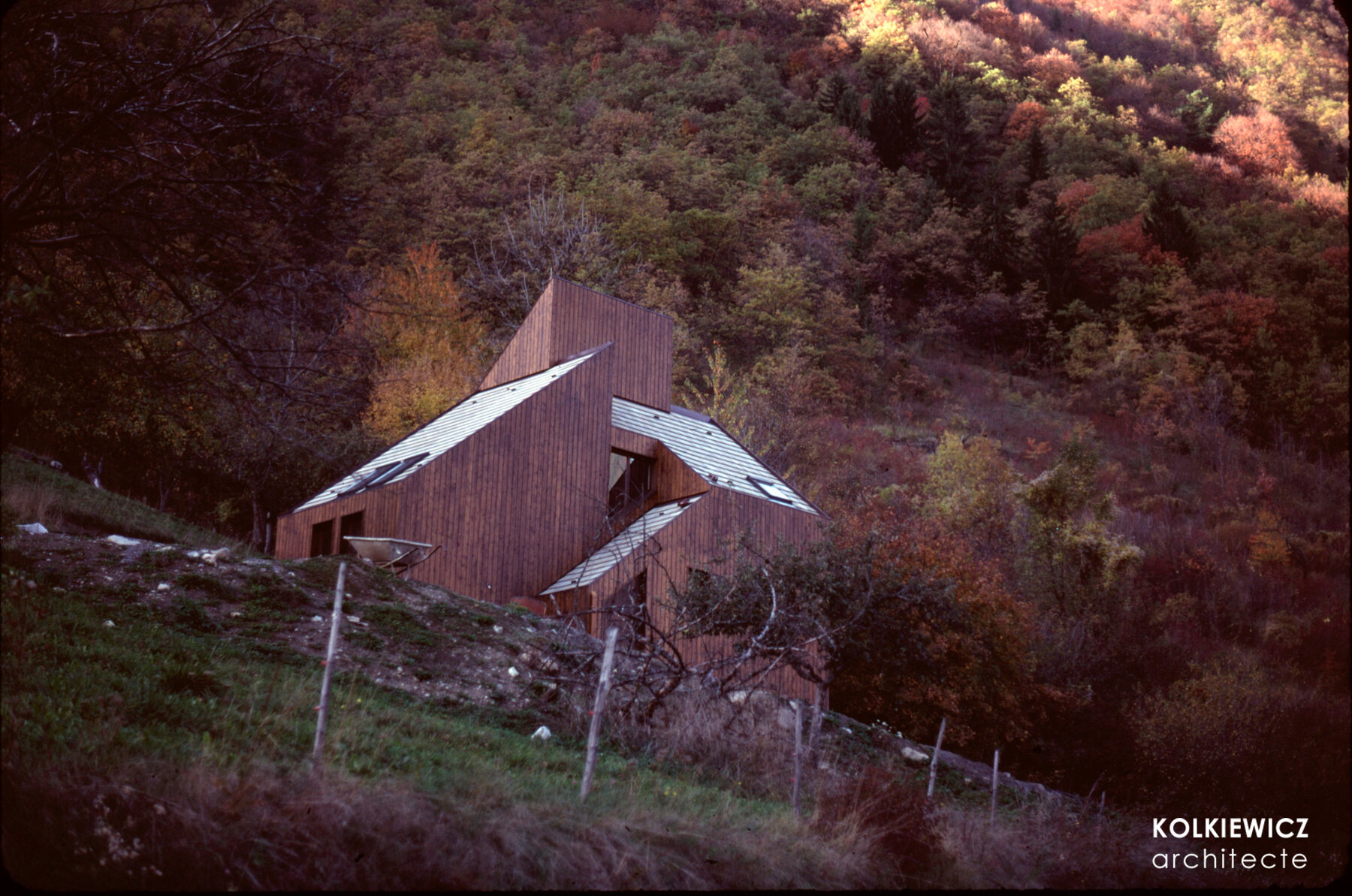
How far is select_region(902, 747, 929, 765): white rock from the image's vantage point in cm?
1834

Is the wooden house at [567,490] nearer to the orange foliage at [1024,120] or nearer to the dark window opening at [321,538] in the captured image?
the dark window opening at [321,538]

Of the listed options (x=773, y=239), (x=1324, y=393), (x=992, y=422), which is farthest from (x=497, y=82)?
(x=1324, y=393)

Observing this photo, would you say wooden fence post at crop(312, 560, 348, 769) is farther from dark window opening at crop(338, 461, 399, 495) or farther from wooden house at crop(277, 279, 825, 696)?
dark window opening at crop(338, 461, 399, 495)

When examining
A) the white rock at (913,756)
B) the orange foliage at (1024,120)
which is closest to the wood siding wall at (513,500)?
the white rock at (913,756)

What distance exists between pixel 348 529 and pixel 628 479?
695 cm

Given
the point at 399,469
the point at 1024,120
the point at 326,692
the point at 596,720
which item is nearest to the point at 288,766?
the point at 326,692

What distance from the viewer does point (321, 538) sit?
2316cm

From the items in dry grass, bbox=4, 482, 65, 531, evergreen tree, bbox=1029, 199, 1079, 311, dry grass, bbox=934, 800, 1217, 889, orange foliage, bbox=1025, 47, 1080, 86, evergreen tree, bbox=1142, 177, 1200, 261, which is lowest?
dry grass, bbox=934, 800, 1217, 889

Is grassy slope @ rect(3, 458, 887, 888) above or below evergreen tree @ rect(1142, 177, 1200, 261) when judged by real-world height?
below

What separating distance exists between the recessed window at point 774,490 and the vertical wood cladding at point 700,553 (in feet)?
2.85

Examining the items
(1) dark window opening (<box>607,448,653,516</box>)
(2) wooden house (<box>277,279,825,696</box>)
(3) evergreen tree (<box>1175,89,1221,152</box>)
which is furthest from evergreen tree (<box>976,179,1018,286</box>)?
(1) dark window opening (<box>607,448,653,516</box>)

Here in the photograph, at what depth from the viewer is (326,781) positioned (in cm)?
749

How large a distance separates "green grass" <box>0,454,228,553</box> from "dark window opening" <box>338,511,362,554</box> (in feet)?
7.35

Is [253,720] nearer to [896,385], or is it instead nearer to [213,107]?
[213,107]
